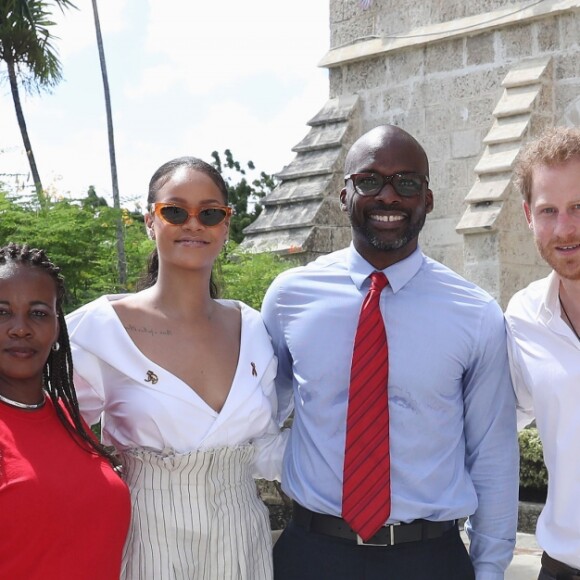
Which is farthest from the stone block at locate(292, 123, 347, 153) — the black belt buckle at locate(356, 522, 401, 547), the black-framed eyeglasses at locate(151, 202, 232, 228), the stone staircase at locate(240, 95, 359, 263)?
the black belt buckle at locate(356, 522, 401, 547)

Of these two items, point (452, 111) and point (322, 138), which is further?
point (322, 138)

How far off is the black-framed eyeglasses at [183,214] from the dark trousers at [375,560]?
3.32 ft

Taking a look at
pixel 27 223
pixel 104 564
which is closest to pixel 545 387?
pixel 104 564

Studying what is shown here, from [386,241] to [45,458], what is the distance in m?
1.25

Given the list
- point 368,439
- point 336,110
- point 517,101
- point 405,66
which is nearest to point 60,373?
point 368,439

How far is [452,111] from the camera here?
10.3 metres

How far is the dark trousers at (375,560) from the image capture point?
292 cm

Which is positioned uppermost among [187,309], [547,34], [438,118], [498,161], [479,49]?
[547,34]

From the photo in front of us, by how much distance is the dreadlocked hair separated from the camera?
2746 millimetres

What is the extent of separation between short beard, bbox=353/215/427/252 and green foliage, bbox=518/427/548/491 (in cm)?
442

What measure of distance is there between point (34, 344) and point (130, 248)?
5.57 metres

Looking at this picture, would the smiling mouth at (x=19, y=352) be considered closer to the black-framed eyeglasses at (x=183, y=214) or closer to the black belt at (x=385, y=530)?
the black-framed eyeglasses at (x=183, y=214)

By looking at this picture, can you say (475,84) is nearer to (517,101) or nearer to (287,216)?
(517,101)

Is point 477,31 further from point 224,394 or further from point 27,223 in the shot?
point 224,394
